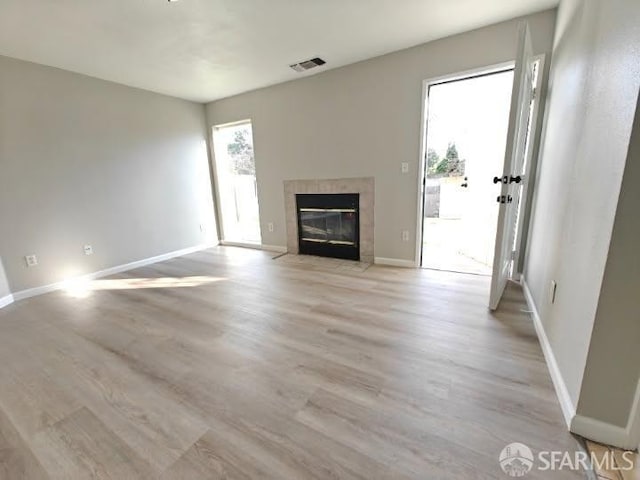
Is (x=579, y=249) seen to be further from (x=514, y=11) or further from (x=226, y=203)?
(x=226, y=203)

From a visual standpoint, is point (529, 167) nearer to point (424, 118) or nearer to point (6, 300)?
point (424, 118)

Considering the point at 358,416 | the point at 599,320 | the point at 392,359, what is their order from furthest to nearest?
1. the point at 392,359
2. the point at 358,416
3. the point at 599,320

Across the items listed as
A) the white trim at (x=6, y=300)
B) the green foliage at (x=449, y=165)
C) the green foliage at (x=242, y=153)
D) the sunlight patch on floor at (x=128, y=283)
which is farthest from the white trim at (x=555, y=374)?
the white trim at (x=6, y=300)

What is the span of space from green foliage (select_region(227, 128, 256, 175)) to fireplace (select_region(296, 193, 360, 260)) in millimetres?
1157

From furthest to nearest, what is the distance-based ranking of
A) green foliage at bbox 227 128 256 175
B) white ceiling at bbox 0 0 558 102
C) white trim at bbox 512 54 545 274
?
green foliage at bbox 227 128 256 175, white trim at bbox 512 54 545 274, white ceiling at bbox 0 0 558 102

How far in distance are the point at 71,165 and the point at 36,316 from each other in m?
1.68

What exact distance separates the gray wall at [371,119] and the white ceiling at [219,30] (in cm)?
15

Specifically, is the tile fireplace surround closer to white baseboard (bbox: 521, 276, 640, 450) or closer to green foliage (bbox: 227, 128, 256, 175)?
green foliage (bbox: 227, 128, 256, 175)

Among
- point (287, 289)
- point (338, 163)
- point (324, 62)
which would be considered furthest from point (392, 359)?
point (324, 62)

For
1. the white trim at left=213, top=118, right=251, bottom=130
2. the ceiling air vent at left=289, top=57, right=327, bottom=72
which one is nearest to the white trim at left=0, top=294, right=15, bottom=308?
the white trim at left=213, top=118, right=251, bottom=130

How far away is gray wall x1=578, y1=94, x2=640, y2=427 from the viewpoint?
95 centimetres

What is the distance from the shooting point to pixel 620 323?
1.01m

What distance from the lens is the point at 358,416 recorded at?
1.27 metres

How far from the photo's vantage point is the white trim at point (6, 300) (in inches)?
104
